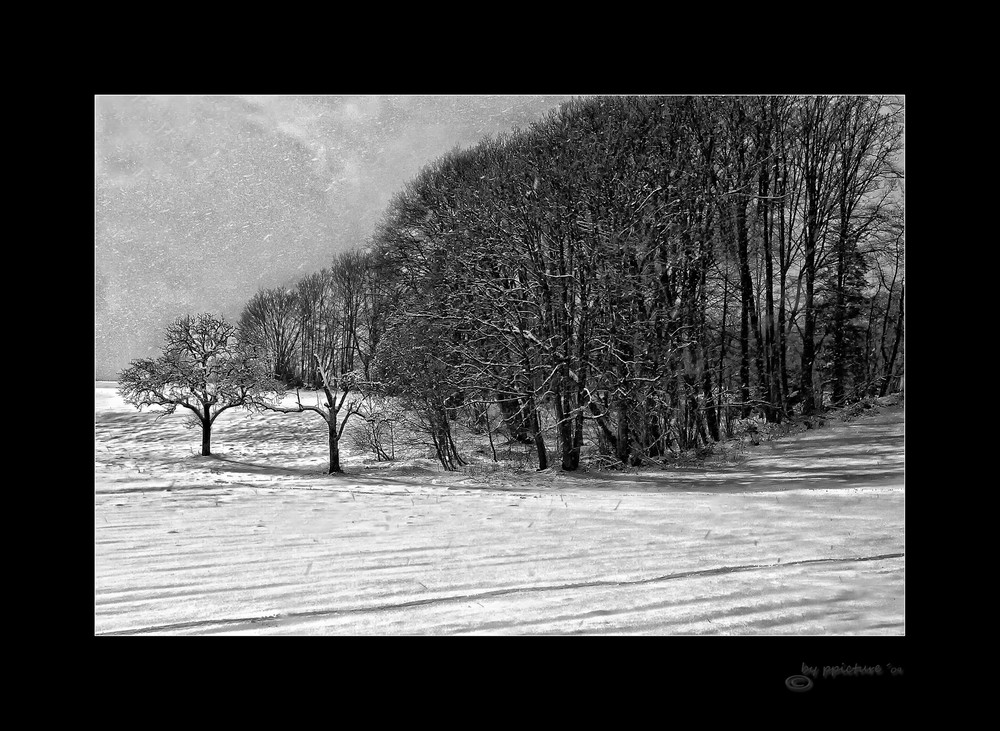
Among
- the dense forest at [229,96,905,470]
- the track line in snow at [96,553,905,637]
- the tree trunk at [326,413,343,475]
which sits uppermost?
the dense forest at [229,96,905,470]

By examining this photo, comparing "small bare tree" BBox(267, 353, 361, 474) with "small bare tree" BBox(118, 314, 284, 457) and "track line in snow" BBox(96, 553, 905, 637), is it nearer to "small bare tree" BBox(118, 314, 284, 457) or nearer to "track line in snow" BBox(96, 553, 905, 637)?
"small bare tree" BBox(118, 314, 284, 457)

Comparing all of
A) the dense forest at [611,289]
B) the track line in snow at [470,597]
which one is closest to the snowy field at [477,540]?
the track line in snow at [470,597]

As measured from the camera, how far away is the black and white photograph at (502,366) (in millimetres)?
1938

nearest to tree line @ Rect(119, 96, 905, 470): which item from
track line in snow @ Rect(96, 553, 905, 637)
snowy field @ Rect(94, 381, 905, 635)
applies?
snowy field @ Rect(94, 381, 905, 635)

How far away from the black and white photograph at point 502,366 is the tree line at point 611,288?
0.01 meters

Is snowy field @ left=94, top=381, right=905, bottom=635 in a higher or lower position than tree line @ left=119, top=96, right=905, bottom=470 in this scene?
lower

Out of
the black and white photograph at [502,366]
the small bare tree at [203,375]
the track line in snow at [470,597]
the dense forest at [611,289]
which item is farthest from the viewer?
the dense forest at [611,289]

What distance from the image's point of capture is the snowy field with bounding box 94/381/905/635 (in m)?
1.83

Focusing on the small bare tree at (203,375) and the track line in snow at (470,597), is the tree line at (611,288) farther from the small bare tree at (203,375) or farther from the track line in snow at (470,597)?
the track line in snow at (470,597)

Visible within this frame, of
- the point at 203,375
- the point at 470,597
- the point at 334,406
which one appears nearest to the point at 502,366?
the point at 334,406

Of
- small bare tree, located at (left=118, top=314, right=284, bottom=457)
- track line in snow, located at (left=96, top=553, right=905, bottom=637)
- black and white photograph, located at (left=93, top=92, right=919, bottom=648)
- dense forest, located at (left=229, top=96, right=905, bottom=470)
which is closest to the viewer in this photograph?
track line in snow, located at (left=96, top=553, right=905, bottom=637)
